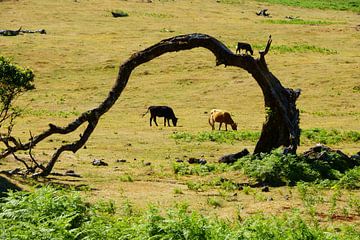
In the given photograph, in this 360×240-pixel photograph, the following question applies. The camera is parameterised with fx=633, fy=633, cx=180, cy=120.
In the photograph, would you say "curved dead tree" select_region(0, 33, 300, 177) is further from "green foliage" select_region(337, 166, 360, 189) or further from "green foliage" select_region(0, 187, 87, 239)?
"green foliage" select_region(0, 187, 87, 239)

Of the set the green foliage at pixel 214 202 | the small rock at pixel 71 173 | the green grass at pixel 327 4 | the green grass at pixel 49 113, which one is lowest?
the green grass at pixel 49 113

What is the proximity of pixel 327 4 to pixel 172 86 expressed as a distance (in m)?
59.6

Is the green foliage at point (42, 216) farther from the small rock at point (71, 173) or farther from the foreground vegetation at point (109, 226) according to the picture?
the small rock at point (71, 173)

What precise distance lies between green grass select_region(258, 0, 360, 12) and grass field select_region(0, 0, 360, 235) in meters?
0.88

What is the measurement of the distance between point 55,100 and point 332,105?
19.2 m

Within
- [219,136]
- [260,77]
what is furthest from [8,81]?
[219,136]

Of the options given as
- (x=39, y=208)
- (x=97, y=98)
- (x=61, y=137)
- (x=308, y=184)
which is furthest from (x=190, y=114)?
(x=39, y=208)

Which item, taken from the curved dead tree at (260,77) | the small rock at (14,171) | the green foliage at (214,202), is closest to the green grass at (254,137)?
the curved dead tree at (260,77)

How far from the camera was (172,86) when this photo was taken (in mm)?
48562

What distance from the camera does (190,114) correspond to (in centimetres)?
4094

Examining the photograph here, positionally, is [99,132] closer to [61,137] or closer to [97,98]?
[61,137]

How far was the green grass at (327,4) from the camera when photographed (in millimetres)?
97125

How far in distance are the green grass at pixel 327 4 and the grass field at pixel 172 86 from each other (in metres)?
0.88

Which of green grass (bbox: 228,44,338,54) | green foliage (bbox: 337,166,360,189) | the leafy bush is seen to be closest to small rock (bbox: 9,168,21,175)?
the leafy bush
